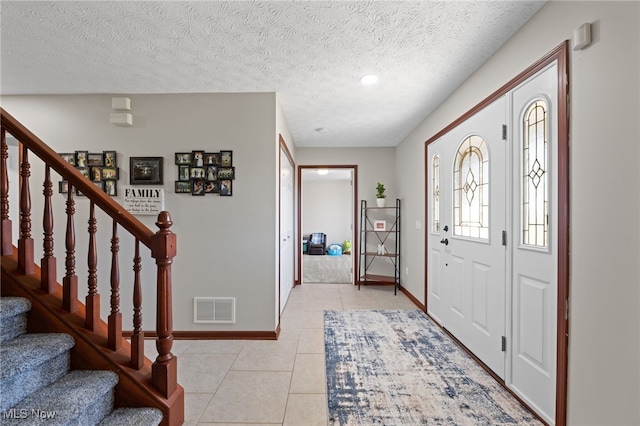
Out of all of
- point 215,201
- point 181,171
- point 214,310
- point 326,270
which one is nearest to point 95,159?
point 181,171

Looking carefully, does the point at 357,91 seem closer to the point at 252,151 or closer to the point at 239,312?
the point at 252,151

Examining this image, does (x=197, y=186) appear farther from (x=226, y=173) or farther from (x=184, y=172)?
(x=226, y=173)

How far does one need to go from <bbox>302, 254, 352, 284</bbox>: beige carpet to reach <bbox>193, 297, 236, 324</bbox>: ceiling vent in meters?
2.51

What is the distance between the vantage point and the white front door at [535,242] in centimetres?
170

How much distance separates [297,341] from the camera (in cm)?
289

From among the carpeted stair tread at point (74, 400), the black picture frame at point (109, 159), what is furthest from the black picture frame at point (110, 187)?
the carpeted stair tread at point (74, 400)

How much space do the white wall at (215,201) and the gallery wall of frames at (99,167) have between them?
6 centimetres

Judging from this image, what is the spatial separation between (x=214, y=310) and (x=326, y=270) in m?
3.74

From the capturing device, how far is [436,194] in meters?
3.50

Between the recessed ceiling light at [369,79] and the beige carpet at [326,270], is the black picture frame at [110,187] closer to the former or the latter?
the recessed ceiling light at [369,79]

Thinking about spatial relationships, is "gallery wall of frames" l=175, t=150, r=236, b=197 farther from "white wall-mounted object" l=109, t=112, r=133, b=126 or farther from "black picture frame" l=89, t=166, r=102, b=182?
"black picture frame" l=89, t=166, r=102, b=182

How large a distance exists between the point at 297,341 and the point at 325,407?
1.02 meters

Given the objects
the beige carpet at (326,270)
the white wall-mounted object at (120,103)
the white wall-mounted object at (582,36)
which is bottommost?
the beige carpet at (326,270)

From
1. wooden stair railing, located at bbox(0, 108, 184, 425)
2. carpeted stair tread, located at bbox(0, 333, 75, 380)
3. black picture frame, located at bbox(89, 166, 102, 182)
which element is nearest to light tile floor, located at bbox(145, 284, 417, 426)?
wooden stair railing, located at bbox(0, 108, 184, 425)
